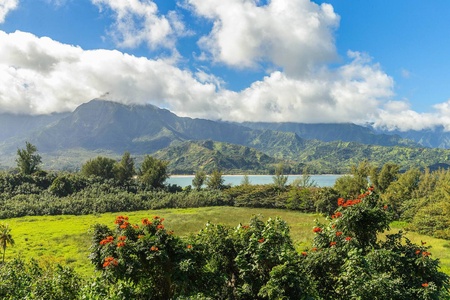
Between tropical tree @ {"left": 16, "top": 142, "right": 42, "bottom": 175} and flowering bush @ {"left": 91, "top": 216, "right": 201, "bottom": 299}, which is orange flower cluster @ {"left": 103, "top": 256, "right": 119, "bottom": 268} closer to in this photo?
flowering bush @ {"left": 91, "top": 216, "right": 201, "bottom": 299}

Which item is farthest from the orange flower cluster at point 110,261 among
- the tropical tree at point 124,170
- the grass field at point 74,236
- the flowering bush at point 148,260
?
the tropical tree at point 124,170

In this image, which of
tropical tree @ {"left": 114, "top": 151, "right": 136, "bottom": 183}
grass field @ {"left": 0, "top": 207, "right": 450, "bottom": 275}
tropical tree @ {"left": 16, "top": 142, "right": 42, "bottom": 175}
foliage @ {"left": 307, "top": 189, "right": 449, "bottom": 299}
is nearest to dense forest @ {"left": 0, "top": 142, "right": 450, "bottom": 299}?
foliage @ {"left": 307, "top": 189, "right": 449, "bottom": 299}

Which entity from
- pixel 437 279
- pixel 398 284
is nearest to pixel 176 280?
pixel 398 284

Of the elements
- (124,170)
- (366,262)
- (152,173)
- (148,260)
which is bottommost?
(152,173)

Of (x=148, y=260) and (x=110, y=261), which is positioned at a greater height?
(x=110, y=261)

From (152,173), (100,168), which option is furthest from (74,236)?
(100,168)

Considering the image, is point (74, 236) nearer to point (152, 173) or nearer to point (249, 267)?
point (249, 267)

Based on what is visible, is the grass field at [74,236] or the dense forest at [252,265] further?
the grass field at [74,236]

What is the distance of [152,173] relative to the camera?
106 m

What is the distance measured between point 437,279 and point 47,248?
4380 centimetres

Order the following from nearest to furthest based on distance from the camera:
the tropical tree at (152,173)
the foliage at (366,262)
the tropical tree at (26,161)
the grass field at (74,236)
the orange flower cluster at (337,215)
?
the foliage at (366,262), the orange flower cluster at (337,215), the grass field at (74,236), the tropical tree at (26,161), the tropical tree at (152,173)

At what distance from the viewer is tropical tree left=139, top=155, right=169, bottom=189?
10544 cm

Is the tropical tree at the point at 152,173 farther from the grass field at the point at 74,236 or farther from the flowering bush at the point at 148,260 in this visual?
the flowering bush at the point at 148,260

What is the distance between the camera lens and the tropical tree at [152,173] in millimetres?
105438
